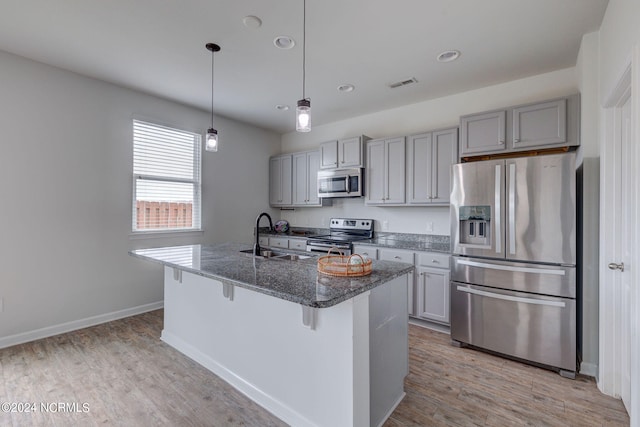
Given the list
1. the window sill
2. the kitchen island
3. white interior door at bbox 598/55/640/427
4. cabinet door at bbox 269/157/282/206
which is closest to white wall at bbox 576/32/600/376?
white interior door at bbox 598/55/640/427

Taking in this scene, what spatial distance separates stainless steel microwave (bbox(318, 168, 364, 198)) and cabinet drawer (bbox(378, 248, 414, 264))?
99 centimetres

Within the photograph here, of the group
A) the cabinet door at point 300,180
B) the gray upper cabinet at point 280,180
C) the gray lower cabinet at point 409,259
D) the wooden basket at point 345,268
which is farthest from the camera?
the gray upper cabinet at point 280,180

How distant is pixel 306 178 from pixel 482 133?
8.84ft

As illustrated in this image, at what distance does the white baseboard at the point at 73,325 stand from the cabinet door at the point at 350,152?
10.7ft

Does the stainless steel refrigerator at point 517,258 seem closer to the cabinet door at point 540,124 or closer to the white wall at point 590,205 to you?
the white wall at point 590,205

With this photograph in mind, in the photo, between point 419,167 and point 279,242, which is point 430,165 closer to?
point 419,167

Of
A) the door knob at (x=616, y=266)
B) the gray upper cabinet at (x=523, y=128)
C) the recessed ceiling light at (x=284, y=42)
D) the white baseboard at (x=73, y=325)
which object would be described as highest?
the recessed ceiling light at (x=284, y=42)

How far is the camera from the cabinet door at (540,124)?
8.88ft

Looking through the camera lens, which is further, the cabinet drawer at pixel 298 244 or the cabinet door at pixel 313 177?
the cabinet door at pixel 313 177

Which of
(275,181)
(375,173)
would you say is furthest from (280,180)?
(375,173)

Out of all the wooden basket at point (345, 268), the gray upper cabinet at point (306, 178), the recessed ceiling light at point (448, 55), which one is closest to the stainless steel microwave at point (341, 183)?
the gray upper cabinet at point (306, 178)

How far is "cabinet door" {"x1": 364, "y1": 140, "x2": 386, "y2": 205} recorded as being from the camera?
4043mm

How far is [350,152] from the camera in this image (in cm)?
430

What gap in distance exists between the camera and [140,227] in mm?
3766
